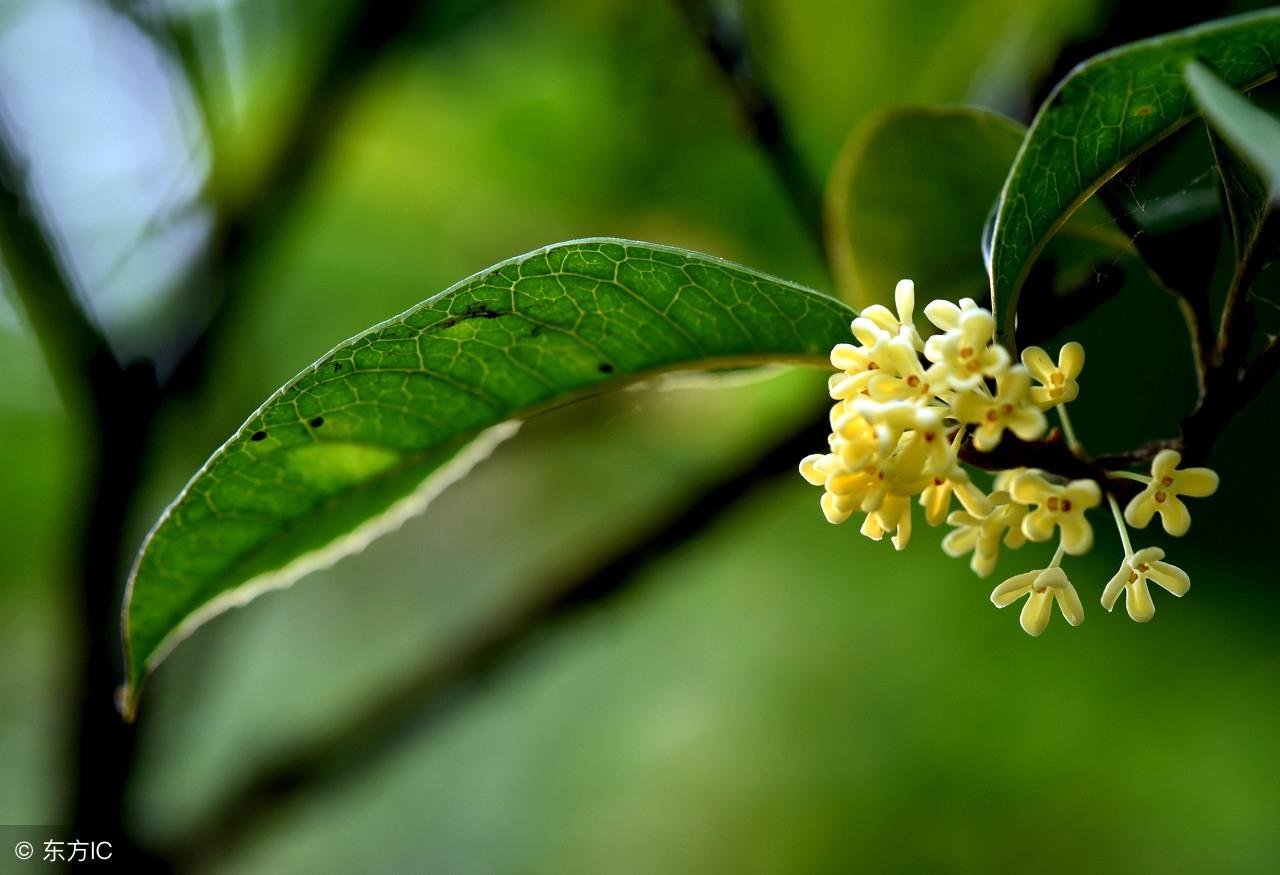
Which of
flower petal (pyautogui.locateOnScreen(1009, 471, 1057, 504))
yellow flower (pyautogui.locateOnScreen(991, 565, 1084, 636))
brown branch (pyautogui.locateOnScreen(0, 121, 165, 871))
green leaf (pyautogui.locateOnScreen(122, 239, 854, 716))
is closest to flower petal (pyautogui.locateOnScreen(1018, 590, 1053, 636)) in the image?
yellow flower (pyautogui.locateOnScreen(991, 565, 1084, 636))

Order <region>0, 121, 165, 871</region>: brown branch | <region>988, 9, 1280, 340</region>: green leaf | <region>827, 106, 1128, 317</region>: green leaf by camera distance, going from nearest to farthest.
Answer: <region>988, 9, 1280, 340</region>: green leaf, <region>827, 106, 1128, 317</region>: green leaf, <region>0, 121, 165, 871</region>: brown branch

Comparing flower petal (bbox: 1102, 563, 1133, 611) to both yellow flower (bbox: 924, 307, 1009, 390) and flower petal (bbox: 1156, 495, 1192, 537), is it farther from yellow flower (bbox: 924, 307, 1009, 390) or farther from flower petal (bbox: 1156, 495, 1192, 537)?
yellow flower (bbox: 924, 307, 1009, 390)

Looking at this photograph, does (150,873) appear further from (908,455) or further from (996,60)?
(996,60)

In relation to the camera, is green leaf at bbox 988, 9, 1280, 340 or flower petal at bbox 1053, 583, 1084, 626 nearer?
Answer: green leaf at bbox 988, 9, 1280, 340

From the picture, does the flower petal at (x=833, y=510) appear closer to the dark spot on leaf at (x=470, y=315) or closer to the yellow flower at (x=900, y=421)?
the yellow flower at (x=900, y=421)

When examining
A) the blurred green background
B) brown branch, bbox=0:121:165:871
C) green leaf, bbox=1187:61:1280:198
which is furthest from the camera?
the blurred green background

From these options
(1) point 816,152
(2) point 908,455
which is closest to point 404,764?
(1) point 816,152

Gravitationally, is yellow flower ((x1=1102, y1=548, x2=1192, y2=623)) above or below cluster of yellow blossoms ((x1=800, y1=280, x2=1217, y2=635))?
below
